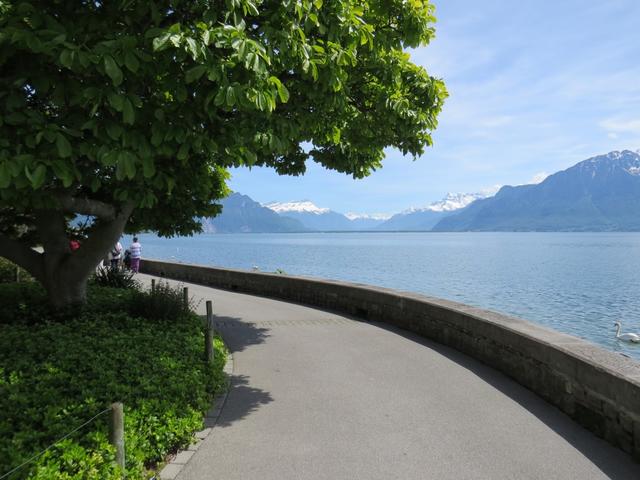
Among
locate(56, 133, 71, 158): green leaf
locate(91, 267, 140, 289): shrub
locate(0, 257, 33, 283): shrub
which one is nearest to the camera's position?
locate(56, 133, 71, 158): green leaf

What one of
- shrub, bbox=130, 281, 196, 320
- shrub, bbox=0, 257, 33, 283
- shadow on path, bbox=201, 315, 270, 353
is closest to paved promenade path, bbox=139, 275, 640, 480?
shadow on path, bbox=201, 315, 270, 353

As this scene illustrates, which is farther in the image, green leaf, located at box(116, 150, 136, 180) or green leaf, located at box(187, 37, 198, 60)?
green leaf, located at box(116, 150, 136, 180)

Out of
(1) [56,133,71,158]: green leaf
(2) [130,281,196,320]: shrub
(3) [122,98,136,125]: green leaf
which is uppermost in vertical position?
(3) [122,98,136,125]: green leaf

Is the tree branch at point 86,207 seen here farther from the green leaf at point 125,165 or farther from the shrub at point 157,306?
the green leaf at point 125,165

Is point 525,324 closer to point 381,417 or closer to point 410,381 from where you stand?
point 410,381

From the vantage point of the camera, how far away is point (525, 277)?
47.3m

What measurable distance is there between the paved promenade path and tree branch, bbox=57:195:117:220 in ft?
12.8

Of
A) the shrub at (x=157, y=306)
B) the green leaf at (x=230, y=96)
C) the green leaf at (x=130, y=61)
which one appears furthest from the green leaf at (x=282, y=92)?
the shrub at (x=157, y=306)

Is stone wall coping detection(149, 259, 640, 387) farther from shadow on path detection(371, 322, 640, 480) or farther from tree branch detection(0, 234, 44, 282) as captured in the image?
tree branch detection(0, 234, 44, 282)

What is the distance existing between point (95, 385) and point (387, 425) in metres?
3.56

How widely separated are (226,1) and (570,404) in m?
6.12

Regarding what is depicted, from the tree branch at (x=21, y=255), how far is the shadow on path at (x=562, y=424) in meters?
8.75

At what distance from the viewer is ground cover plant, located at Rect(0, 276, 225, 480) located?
4.00 meters

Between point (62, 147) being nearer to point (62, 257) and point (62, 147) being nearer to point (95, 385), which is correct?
point (95, 385)
